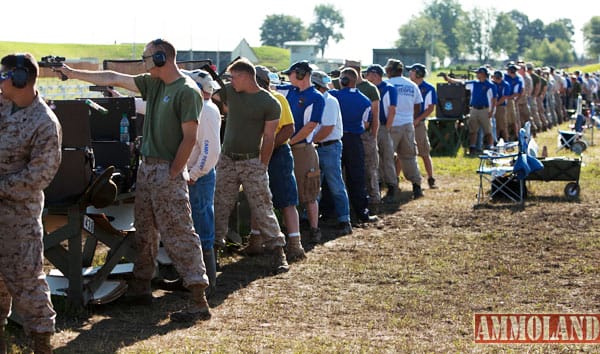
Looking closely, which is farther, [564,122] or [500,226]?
[564,122]

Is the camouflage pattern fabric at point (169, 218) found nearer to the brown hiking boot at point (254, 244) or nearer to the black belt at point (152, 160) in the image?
the black belt at point (152, 160)

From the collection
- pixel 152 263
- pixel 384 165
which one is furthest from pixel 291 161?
pixel 384 165

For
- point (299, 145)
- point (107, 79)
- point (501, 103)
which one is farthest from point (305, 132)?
point (501, 103)

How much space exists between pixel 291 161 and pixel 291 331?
2785 mm

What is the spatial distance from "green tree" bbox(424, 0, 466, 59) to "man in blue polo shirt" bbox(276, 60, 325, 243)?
15212 centimetres

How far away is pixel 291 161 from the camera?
955 centimetres

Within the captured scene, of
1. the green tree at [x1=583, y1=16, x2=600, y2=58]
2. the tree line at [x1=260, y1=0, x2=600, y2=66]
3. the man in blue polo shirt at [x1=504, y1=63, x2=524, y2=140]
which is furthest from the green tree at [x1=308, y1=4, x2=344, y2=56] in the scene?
the man in blue polo shirt at [x1=504, y1=63, x2=524, y2=140]

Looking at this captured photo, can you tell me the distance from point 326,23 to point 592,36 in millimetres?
44905

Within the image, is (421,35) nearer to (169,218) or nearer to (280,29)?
(280,29)

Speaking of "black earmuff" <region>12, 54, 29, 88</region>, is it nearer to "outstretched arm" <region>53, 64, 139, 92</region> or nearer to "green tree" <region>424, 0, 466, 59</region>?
"outstretched arm" <region>53, 64, 139, 92</region>

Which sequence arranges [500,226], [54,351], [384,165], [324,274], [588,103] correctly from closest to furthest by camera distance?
[54,351]
[324,274]
[500,226]
[384,165]
[588,103]

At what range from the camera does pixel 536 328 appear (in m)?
7.15

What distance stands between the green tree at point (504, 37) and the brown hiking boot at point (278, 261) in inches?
6003

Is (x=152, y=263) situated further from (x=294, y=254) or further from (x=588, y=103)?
(x=588, y=103)
